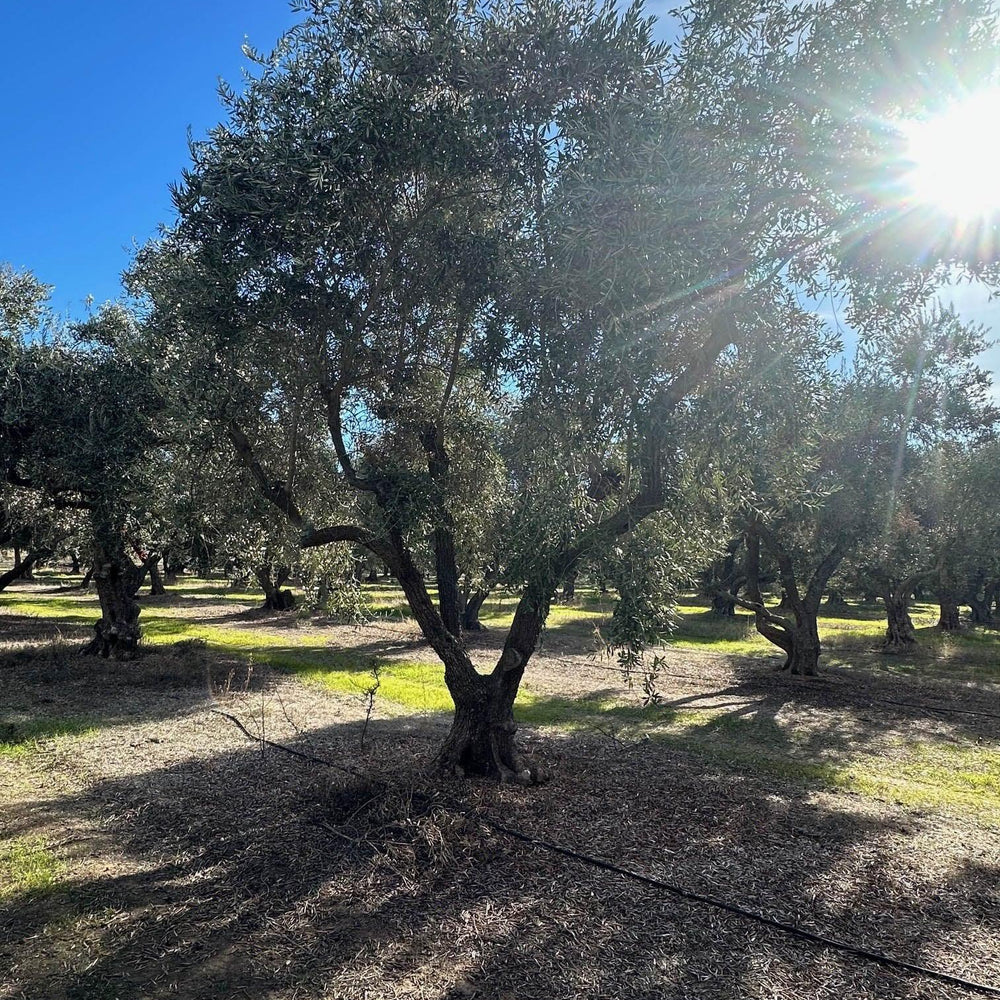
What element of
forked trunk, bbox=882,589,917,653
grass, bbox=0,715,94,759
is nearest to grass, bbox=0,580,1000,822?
grass, bbox=0,715,94,759

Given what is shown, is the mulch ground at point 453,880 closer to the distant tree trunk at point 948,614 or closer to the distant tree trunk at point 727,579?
the distant tree trunk at point 727,579

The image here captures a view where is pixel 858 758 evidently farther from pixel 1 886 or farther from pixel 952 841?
pixel 1 886

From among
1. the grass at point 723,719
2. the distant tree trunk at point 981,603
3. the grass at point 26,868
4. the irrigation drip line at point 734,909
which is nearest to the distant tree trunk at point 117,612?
the grass at point 723,719

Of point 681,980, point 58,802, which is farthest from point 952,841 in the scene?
point 58,802

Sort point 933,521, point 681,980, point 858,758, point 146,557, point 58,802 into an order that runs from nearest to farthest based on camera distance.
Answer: point 681,980 < point 58,802 < point 858,758 < point 146,557 < point 933,521

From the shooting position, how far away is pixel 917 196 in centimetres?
811

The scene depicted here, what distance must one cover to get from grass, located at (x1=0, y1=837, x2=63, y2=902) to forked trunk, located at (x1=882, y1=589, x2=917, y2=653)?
27322mm

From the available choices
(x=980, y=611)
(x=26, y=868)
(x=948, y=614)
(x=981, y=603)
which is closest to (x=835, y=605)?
(x=981, y=603)

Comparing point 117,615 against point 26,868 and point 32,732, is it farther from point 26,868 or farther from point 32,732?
point 26,868

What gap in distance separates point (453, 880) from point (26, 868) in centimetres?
403

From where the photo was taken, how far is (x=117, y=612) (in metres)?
19.7

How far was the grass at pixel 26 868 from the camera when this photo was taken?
6.42 meters

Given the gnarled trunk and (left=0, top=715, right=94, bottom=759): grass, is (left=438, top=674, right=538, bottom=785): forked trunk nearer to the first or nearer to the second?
(left=0, top=715, right=94, bottom=759): grass

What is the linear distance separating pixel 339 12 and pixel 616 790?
32.2 ft
